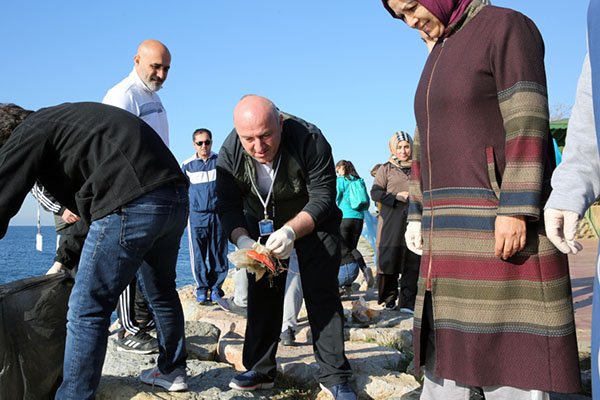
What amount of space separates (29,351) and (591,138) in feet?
9.29

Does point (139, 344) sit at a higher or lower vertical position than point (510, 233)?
lower

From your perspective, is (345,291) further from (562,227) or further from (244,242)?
(562,227)

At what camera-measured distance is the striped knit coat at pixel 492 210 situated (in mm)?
2193

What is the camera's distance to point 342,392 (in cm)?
345

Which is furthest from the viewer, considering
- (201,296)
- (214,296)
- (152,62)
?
(214,296)

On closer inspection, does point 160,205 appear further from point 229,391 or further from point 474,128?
point 474,128

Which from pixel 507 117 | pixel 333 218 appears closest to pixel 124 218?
pixel 333 218

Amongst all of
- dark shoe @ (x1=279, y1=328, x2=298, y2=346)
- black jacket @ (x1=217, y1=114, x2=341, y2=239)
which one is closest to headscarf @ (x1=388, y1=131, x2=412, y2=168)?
dark shoe @ (x1=279, y1=328, x2=298, y2=346)

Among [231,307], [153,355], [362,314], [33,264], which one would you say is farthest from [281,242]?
[33,264]

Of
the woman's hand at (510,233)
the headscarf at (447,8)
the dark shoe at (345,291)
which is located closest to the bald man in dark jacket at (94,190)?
the headscarf at (447,8)

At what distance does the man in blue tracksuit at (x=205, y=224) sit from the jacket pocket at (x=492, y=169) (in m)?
5.27

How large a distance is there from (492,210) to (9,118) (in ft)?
7.26

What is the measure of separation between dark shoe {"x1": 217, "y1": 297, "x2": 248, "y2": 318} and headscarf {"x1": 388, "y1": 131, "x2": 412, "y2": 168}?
2.22 meters

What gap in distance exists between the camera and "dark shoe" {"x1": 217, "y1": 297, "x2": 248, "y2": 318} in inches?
247
